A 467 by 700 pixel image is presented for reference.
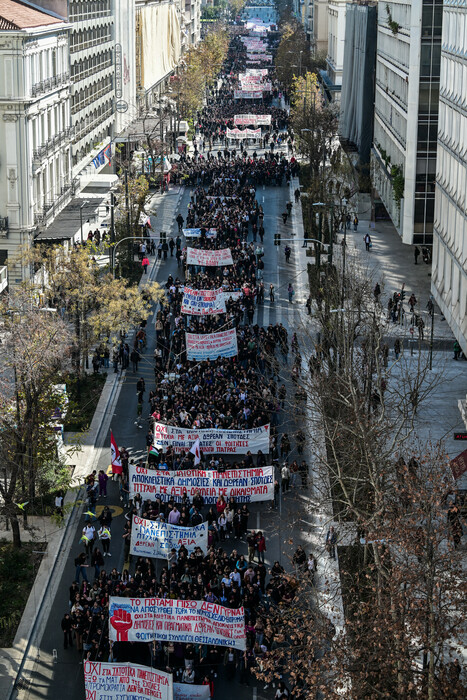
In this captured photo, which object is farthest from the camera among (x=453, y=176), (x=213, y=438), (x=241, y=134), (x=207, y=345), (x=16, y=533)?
(x=241, y=134)

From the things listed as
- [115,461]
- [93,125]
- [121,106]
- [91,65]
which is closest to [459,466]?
[115,461]

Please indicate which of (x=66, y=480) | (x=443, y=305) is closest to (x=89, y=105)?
(x=443, y=305)

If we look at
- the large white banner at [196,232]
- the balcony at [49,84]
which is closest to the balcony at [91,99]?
the balcony at [49,84]

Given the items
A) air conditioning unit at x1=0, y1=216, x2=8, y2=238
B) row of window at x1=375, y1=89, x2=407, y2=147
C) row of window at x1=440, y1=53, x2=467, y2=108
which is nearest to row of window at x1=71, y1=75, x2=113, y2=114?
air conditioning unit at x1=0, y1=216, x2=8, y2=238

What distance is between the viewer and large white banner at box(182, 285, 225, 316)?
2219 inches

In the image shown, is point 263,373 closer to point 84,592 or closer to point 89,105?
point 84,592

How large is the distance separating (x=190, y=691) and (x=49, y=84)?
49147 millimetres

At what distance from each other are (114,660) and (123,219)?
162 feet

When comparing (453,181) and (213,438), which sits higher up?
(453,181)

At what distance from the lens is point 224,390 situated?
47.0 meters

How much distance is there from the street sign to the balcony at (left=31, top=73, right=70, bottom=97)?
3095 centimetres

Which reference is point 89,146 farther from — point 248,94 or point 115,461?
point 248,94

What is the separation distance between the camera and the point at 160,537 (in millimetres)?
34781

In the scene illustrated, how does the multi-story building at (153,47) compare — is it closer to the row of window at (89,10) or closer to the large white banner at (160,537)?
the row of window at (89,10)
